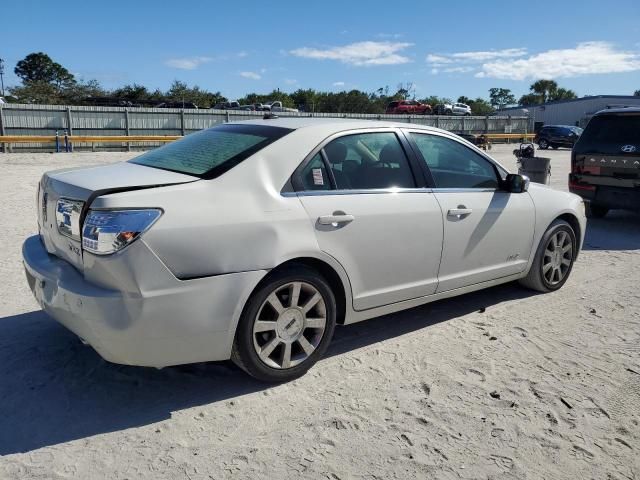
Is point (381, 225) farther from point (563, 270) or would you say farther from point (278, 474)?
point (563, 270)

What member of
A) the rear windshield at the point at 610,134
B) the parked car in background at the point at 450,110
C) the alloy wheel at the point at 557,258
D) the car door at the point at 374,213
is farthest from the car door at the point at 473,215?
the parked car in background at the point at 450,110

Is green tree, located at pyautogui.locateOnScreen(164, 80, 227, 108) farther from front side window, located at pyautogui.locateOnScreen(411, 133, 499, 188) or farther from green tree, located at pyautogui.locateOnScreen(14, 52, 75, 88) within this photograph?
front side window, located at pyautogui.locateOnScreen(411, 133, 499, 188)

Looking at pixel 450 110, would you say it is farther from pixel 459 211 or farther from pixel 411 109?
pixel 459 211

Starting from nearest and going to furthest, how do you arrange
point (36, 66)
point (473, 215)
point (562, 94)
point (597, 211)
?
point (473, 215) → point (597, 211) → point (36, 66) → point (562, 94)

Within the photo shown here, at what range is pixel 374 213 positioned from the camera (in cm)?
376

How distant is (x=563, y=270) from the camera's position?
5.55m

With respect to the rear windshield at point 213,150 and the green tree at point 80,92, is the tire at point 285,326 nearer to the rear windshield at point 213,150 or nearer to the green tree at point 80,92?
the rear windshield at point 213,150

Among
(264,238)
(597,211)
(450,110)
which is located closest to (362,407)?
(264,238)

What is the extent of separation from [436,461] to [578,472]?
69 cm

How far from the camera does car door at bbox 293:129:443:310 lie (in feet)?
11.7

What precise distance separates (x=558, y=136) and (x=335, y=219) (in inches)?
1412

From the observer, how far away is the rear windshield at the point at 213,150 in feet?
11.3

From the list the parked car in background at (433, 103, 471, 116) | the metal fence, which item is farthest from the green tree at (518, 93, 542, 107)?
the metal fence

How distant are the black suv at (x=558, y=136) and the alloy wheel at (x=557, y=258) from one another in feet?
106
